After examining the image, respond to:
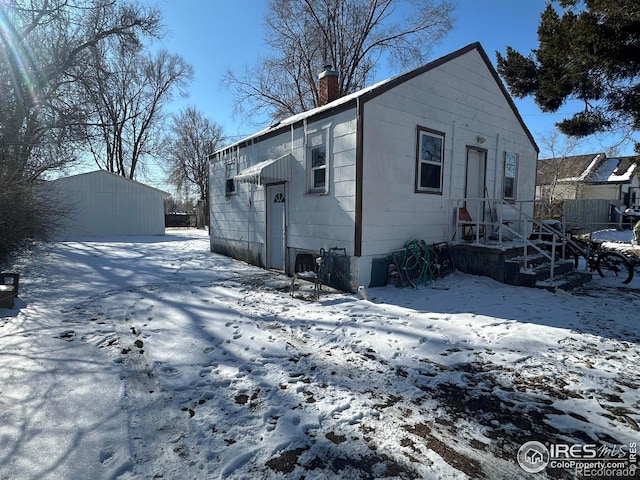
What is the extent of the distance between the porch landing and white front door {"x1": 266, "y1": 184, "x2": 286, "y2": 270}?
4293 mm

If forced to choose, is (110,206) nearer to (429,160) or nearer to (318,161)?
(318,161)

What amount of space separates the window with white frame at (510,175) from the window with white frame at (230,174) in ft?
27.8

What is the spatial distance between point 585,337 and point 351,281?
145 inches

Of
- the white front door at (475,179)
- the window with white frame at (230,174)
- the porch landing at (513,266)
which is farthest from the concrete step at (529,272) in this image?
the window with white frame at (230,174)

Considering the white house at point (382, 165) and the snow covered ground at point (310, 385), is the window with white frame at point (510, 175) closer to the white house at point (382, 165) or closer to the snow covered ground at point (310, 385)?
the white house at point (382, 165)

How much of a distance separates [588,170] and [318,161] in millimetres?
31540

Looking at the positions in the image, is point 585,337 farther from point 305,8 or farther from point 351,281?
point 305,8

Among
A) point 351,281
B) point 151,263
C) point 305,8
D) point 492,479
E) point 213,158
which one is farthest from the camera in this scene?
point 305,8

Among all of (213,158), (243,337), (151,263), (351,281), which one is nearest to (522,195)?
(351,281)

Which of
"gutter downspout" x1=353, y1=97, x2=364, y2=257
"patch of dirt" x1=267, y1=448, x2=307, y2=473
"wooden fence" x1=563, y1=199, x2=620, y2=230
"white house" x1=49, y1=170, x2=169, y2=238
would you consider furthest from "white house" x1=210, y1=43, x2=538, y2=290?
"wooden fence" x1=563, y1=199, x2=620, y2=230

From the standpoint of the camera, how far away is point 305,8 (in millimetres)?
18938

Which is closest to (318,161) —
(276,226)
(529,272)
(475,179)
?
(276,226)

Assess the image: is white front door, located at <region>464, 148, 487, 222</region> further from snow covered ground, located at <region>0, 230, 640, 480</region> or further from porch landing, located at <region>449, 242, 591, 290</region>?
snow covered ground, located at <region>0, 230, 640, 480</region>

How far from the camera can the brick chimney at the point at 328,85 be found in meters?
10.1
